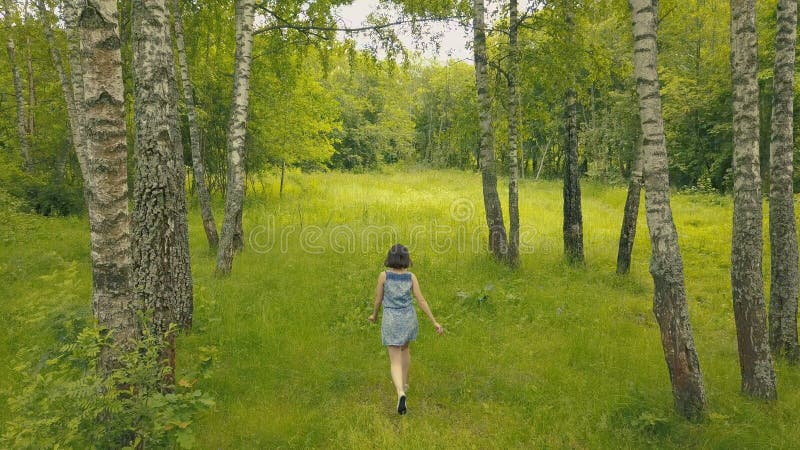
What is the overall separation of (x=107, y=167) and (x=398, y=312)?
3.31 m

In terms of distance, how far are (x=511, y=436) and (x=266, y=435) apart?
2563 mm

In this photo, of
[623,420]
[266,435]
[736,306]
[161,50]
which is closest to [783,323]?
[736,306]

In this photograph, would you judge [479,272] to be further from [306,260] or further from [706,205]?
[706,205]

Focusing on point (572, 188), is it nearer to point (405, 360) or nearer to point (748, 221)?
point (748, 221)

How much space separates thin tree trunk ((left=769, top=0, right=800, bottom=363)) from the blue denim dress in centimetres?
497

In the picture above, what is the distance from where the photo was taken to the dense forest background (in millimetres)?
10508

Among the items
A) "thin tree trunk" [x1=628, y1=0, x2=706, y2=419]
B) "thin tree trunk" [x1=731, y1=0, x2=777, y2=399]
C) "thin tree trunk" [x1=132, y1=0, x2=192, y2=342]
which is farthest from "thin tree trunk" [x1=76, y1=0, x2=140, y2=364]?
"thin tree trunk" [x1=731, y1=0, x2=777, y2=399]

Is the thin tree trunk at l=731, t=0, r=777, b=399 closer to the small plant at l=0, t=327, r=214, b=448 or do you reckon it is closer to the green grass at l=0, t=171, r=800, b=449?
the green grass at l=0, t=171, r=800, b=449

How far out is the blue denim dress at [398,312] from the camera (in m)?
5.28

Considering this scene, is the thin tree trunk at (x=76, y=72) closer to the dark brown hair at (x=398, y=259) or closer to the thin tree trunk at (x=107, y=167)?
the thin tree trunk at (x=107, y=167)

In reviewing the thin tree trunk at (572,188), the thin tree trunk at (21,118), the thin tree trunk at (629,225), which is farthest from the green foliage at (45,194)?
the thin tree trunk at (629,225)

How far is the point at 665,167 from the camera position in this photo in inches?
184

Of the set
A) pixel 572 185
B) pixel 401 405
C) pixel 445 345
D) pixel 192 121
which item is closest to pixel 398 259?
pixel 401 405

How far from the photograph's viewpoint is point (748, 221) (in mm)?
5156
